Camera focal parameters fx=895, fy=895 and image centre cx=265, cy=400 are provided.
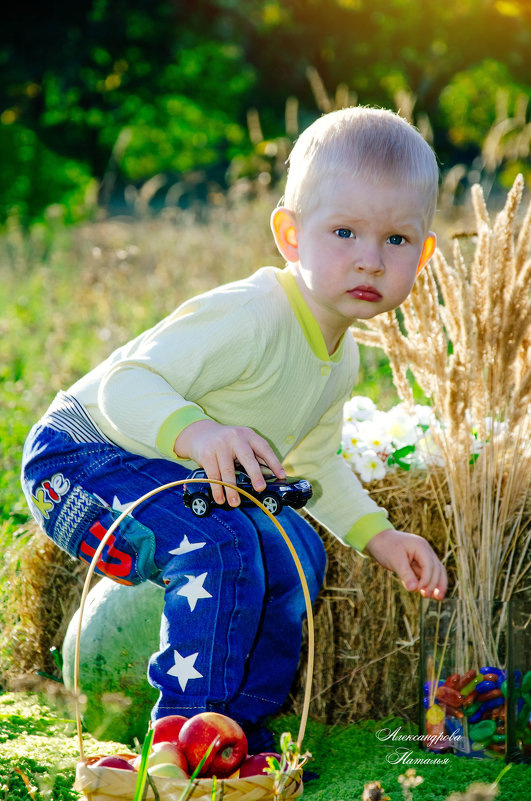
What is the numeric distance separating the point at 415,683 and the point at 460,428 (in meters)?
0.74

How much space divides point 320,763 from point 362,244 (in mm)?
1254

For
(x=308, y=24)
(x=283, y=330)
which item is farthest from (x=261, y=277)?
(x=308, y=24)

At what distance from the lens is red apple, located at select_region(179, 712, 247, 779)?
5.18ft

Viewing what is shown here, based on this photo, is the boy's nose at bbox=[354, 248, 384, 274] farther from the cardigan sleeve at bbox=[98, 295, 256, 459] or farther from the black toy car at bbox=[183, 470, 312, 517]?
the black toy car at bbox=[183, 470, 312, 517]

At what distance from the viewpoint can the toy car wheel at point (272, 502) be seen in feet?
5.46

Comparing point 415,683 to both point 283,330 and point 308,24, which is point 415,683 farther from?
point 308,24

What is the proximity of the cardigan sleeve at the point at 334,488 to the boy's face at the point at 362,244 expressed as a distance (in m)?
0.45

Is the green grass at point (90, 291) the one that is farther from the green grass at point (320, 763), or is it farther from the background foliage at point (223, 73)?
the background foliage at point (223, 73)

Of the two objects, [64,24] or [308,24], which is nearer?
[64,24]

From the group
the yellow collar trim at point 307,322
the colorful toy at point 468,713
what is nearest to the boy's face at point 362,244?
the yellow collar trim at point 307,322

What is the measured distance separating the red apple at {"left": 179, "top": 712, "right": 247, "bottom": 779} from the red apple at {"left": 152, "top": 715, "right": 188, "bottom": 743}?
76 millimetres

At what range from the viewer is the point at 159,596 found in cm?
242

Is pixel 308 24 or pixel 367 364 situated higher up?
pixel 308 24

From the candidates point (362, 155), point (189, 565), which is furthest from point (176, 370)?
point (362, 155)
